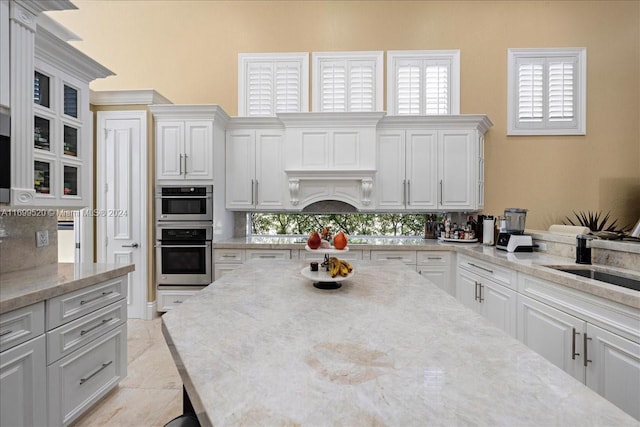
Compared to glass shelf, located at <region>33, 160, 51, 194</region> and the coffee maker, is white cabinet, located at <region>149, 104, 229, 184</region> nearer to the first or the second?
glass shelf, located at <region>33, 160, 51, 194</region>

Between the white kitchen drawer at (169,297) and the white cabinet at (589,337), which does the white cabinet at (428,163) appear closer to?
the white cabinet at (589,337)

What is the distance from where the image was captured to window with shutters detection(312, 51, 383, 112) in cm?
412

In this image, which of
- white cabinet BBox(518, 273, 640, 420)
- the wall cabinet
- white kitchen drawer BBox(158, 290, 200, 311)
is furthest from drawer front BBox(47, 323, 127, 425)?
white cabinet BBox(518, 273, 640, 420)

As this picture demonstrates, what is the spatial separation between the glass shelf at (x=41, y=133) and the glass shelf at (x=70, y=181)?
203mm

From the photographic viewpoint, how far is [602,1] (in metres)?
3.97

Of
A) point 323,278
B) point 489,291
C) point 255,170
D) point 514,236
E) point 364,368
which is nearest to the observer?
point 364,368

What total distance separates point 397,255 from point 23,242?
3.19m

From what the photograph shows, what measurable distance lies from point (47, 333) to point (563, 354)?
2851 mm

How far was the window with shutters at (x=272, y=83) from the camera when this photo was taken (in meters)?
4.16

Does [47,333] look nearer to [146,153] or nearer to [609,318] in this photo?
[146,153]

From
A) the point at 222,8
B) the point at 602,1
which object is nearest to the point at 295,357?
the point at 222,8

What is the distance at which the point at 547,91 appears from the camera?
4004 mm

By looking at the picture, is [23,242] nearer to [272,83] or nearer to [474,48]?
[272,83]

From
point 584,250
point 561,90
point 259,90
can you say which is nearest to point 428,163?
point 584,250
